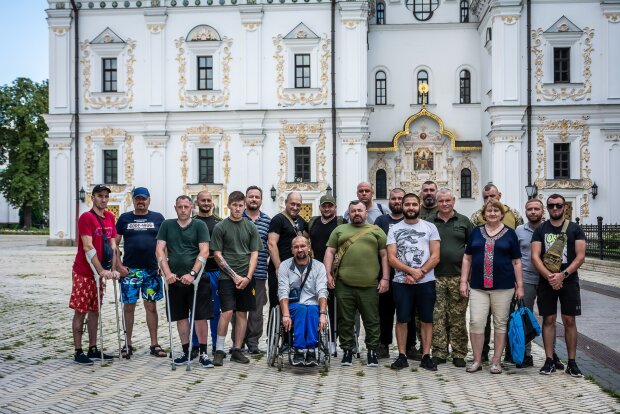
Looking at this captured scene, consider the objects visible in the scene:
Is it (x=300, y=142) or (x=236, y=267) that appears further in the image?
(x=300, y=142)

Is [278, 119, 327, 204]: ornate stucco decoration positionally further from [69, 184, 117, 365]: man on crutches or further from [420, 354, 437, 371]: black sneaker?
[420, 354, 437, 371]: black sneaker

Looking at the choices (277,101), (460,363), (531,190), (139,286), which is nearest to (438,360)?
(460,363)

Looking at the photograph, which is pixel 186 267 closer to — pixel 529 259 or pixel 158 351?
pixel 158 351

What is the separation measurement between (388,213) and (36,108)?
5184cm

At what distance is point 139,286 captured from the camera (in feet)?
30.1

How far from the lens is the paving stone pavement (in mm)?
6945

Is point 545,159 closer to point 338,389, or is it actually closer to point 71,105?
point 71,105

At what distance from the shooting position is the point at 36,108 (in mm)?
56500

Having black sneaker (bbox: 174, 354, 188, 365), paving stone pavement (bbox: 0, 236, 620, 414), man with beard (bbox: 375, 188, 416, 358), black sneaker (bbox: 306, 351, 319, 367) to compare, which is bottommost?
paving stone pavement (bbox: 0, 236, 620, 414)

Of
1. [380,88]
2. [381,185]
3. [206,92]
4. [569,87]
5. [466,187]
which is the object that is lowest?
[466,187]

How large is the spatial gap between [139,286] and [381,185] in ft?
90.2

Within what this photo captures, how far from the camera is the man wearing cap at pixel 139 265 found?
9.16 meters

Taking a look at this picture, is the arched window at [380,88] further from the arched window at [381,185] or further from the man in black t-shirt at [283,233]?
the man in black t-shirt at [283,233]

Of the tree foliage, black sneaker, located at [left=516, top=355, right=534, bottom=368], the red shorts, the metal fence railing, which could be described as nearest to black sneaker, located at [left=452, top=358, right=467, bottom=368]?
black sneaker, located at [left=516, top=355, right=534, bottom=368]
